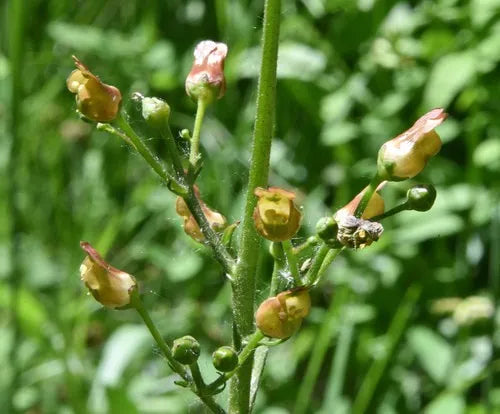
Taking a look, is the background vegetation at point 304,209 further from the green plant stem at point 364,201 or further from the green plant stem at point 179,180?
the green plant stem at point 364,201

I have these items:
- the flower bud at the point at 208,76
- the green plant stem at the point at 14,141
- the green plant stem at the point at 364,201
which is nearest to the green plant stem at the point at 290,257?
the green plant stem at the point at 364,201

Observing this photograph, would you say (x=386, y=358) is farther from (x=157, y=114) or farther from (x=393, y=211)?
(x=157, y=114)

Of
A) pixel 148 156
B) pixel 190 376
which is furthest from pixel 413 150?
pixel 190 376

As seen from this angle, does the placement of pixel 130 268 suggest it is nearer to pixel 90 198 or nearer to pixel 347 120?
pixel 90 198

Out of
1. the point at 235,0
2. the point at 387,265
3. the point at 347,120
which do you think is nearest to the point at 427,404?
the point at 387,265

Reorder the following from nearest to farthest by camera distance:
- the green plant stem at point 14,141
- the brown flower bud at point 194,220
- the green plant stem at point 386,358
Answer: the brown flower bud at point 194,220 → the green plant stem at point 14,141 → the green plant stem at point 386,358

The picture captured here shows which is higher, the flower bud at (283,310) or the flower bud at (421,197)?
the flower bud at (421,197)

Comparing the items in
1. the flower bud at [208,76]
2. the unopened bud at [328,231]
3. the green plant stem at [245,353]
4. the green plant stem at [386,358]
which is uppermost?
the flower bud at [208,76]

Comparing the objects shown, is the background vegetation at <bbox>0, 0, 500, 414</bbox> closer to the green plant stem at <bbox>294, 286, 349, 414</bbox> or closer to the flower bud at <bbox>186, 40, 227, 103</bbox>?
the green plant stem at <bbox>294, 286, 349, 414</bbox>
